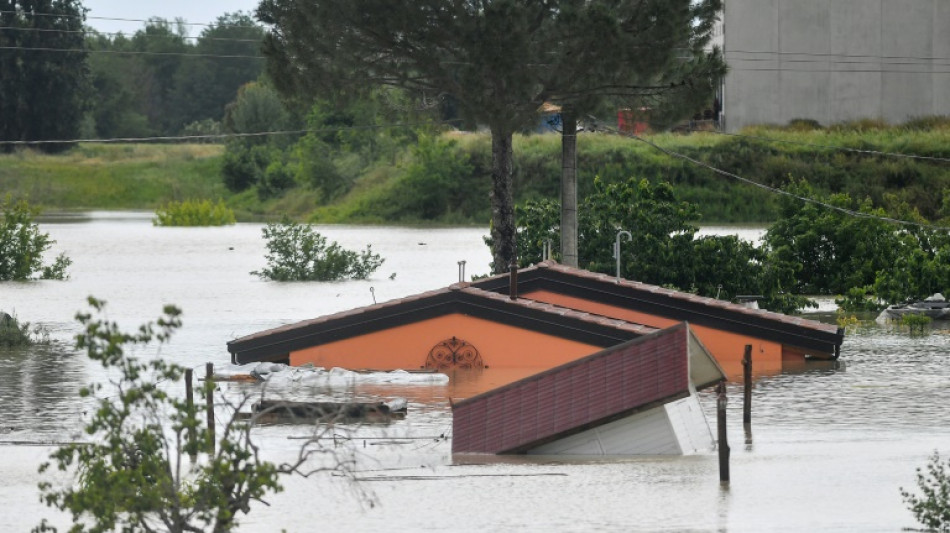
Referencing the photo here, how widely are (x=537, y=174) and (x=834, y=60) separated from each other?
46.1 ft

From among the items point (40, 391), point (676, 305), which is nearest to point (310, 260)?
point (676, 305)

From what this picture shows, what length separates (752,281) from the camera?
37.8m

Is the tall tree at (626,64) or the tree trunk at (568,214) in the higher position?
the tall tree at (626,64)

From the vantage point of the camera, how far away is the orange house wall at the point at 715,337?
30766 mm

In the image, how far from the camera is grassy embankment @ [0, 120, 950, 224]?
249ft

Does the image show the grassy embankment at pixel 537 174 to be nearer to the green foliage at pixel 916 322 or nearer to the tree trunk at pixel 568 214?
the green foliage at pixel 916 322

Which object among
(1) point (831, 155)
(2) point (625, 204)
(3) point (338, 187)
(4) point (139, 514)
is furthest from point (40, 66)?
(4) point (139, 514)

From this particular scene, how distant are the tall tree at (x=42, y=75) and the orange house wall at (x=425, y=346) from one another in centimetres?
7017

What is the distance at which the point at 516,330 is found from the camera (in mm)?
29266

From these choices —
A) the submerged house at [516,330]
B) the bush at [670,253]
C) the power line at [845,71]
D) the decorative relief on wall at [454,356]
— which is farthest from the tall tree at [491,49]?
the power line at [845,71]

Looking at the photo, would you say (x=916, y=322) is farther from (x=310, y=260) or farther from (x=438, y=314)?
(x=310, y=260)

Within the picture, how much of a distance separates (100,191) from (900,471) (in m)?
84.6

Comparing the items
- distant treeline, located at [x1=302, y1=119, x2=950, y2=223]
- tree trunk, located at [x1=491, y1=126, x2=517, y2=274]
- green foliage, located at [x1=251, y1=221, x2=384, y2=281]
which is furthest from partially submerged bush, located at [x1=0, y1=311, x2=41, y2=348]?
distant treeline, located at [x1=302, y1=119, x2=950, y2=223]

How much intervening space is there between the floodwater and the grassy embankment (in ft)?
112
